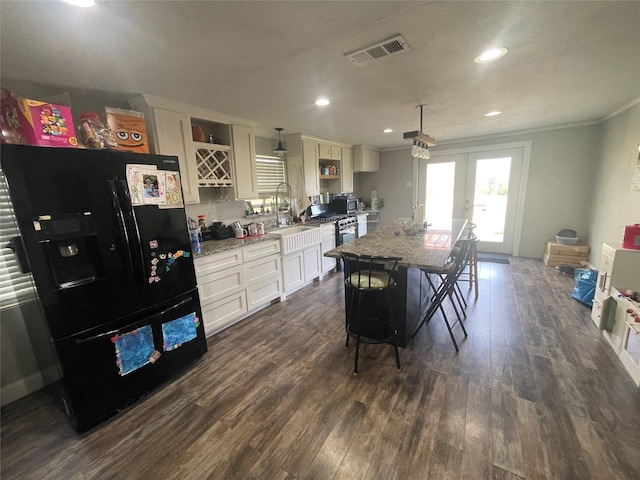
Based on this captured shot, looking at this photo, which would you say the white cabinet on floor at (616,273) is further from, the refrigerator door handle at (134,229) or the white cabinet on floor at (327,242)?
the refrigerator door handle at (134,229)

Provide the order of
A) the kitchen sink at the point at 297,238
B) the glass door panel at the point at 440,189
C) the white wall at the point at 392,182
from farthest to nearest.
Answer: the white wall at the point at 392,182 → the glass door panel at the point at 440,189 → the kitchen sink at the point at 297,238

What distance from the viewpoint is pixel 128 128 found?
2.15 metres

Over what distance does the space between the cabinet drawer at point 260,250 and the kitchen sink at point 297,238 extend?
10 cm

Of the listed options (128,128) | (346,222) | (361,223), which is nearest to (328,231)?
(346,222)

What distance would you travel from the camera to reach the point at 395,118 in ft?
10.9

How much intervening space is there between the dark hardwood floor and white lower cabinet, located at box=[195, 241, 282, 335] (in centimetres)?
37

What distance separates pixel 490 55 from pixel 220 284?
2.89 metres

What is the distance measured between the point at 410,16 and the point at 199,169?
244 centimetres

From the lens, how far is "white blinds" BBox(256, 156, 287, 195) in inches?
152

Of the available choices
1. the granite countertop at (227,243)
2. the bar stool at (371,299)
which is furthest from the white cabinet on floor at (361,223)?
the bar stool at (371,299)

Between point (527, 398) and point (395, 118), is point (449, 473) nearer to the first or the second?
point (527, 398)

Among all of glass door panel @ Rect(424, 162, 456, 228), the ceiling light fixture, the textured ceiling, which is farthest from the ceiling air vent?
glass door panel @ Rect(424, 162, 456, 228)

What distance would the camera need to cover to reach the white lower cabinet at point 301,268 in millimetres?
3486

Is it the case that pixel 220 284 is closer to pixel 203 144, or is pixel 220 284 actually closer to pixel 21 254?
pixel 21 254
